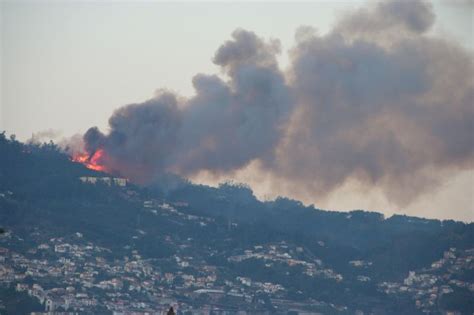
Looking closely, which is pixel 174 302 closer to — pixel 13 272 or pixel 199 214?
pixel 13 272

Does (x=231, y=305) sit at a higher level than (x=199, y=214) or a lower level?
lower

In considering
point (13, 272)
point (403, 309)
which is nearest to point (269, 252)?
point (403, 309)

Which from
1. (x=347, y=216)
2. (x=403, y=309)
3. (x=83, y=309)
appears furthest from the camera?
(x=347, y=216)

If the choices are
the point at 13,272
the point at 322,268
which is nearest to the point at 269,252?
the point at 322,268

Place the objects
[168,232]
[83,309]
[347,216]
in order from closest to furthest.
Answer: [83,309], [168,232], [347,216]

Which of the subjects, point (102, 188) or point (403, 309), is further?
point (102, 188)

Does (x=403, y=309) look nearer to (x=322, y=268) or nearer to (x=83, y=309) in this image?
(x=322, y=268)
